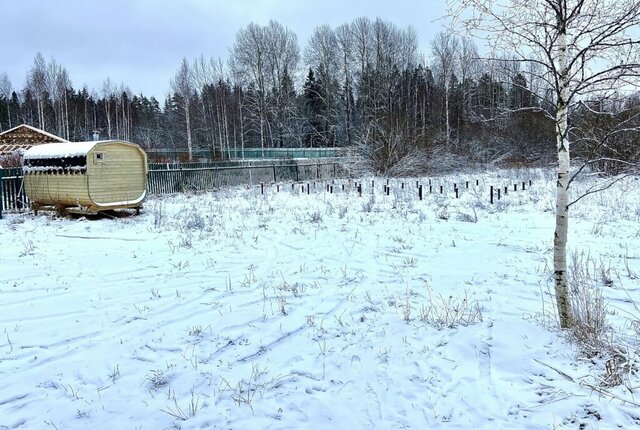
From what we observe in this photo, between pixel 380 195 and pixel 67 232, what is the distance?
37.0ft

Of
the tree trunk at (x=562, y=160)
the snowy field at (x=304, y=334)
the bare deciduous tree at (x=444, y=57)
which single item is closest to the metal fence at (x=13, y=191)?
the snowy field at (x=304, y=334)

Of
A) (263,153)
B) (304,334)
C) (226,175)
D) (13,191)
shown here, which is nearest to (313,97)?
(263,153)

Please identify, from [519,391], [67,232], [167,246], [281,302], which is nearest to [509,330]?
[519,391]

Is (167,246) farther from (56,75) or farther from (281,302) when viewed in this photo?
(56,75)

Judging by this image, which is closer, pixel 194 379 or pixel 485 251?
pixel 194 379

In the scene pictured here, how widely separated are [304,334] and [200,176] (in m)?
18.3

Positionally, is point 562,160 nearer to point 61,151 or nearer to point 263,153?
point 61,151

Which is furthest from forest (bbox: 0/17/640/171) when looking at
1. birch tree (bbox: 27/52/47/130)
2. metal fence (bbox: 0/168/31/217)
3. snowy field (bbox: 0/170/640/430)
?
snowy field (bbox: 0/170/640/430)

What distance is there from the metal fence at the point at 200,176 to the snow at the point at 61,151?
3.77ft

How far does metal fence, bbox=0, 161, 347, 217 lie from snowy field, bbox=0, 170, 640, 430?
5.89 m

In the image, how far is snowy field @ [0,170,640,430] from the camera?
9.18 ft

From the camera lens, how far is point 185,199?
17203 mm

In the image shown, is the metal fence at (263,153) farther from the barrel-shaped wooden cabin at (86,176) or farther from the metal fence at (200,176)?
the barrel-shaped wooden cabin at (86,176)

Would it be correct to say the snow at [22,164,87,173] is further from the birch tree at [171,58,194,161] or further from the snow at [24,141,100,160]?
the birch tree at [171,58,194,161]
